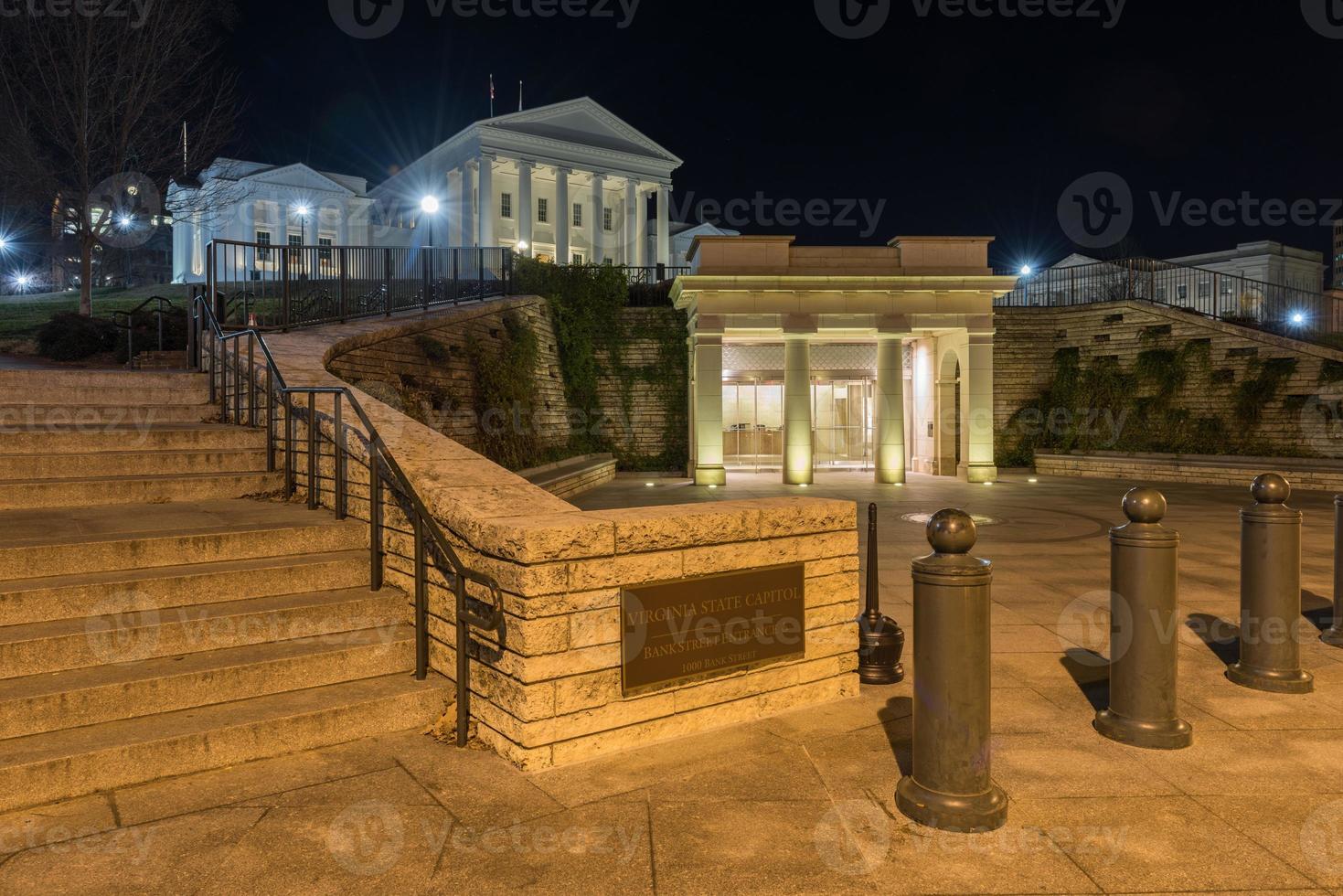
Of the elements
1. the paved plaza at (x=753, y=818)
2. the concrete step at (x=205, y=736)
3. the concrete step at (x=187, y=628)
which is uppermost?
the concrete step at (x=187, y=628)

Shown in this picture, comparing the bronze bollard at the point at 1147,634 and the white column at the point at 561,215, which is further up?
the white column at the point at 561,215

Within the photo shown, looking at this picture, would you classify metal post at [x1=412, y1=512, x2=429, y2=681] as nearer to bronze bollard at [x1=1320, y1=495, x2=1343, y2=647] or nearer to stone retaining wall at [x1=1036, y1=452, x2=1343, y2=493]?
bronze bollard at [x1=1320, y1=495, x2=1343, y2=647]

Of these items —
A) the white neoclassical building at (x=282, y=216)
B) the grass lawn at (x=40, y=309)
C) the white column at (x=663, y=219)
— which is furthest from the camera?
the white column at (x=663, y=219)

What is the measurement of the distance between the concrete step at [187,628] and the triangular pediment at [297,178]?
174 feet

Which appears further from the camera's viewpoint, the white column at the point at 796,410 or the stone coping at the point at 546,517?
the white column at the point at 796,410

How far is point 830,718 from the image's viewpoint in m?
4.87

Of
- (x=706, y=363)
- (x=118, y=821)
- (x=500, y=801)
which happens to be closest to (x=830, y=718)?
(x=500, y=801)

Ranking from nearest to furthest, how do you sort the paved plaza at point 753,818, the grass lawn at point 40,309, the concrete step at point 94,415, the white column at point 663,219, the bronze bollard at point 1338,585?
the paved plaza at point 753,818, the bronze bollard at point 1338,585, the concrete step at point 94,415, the grass lawn at point 40,309, the white column at point 663,219

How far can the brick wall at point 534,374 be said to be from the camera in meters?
13.6

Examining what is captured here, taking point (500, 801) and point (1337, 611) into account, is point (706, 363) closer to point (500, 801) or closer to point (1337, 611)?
point (1337, 611)

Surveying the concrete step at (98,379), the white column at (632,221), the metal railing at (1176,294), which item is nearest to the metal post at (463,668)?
the concrete step at (98,379)

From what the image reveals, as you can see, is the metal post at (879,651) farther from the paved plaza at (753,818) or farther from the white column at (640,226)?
the white column at (640,226)

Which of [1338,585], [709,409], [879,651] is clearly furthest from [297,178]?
[1338,585]

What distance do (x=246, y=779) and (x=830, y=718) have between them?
10.6ft
